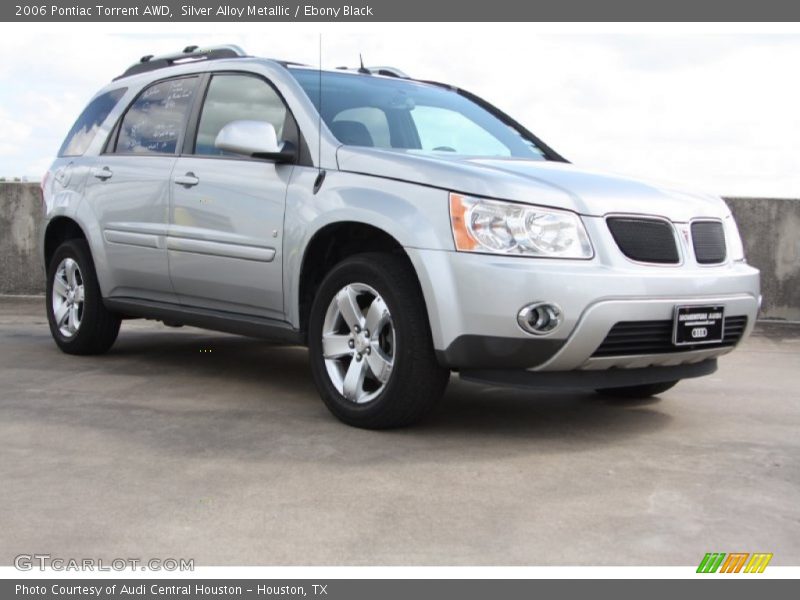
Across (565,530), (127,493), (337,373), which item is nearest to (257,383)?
(337,373)

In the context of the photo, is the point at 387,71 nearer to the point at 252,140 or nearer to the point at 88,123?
the point at 252,140

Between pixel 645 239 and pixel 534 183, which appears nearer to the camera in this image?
pixel 534 183

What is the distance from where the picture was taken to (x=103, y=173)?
21.9 feet

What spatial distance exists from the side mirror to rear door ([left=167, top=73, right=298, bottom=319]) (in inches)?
5.2

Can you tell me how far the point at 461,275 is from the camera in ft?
14.5

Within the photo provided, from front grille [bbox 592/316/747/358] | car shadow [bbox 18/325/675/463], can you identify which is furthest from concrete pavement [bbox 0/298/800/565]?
front grille [bbox 592/316/747/358]

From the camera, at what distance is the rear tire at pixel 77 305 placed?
685cm

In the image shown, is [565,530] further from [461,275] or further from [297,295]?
[297,295]

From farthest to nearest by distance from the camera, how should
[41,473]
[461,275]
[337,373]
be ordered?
[337,373] → [461,275] → [41,473]

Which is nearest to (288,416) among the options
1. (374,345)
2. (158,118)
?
(374,345)

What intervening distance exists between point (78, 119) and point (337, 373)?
11.3ft

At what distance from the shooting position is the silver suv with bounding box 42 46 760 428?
444 cm

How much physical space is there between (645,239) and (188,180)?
2.55 m

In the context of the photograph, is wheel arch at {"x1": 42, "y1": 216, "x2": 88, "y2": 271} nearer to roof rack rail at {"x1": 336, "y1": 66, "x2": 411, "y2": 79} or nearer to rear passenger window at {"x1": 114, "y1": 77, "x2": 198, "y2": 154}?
rear passenger window at {"x1": 114, "y1": 77, "x2": 198, "y2": 154}
